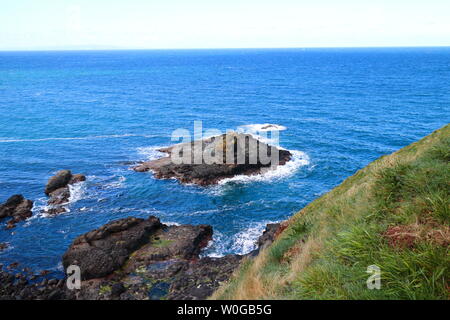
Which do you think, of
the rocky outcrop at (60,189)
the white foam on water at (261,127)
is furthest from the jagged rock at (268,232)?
the white foam on water at (261,127)

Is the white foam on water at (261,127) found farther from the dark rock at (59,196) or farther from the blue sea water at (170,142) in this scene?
the dark rock at (59,196)

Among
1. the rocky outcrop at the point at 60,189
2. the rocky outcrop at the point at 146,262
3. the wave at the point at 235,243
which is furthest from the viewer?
the rocky outcrop at the point at 60,189

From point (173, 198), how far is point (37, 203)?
1426 centimetres

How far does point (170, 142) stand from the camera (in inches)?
2297

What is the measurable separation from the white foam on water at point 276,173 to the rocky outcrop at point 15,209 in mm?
20652

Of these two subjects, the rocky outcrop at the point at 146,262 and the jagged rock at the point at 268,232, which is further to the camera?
the jagged rock at the point at 268,232

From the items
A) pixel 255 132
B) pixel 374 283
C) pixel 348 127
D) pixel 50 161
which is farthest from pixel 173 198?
pixel 348 127

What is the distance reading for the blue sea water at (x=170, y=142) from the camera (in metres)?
33.3

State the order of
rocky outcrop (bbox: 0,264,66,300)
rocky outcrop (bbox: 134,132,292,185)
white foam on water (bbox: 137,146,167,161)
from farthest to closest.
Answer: white foam on water (bbox: 137,146,167,161) → rocky outcrop (bbox: 134,132,292,185) → rocky outcrop (bbox: 0,264,66,300)

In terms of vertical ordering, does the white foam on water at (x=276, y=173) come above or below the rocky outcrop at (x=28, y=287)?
above

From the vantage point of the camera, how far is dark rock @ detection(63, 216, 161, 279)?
2447 centimetres

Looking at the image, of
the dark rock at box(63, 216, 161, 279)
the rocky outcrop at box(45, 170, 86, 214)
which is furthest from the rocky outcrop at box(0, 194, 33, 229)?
the dark rock at box(63, 216, 161, 279)

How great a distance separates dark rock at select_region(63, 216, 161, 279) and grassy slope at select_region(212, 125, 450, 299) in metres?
16.8

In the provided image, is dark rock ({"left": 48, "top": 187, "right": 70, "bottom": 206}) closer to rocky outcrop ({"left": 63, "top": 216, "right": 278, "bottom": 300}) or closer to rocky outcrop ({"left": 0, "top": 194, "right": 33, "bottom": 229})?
rocky outcrop ({"left": 0, "top": 194, "right": 33, "bottom": 229})
